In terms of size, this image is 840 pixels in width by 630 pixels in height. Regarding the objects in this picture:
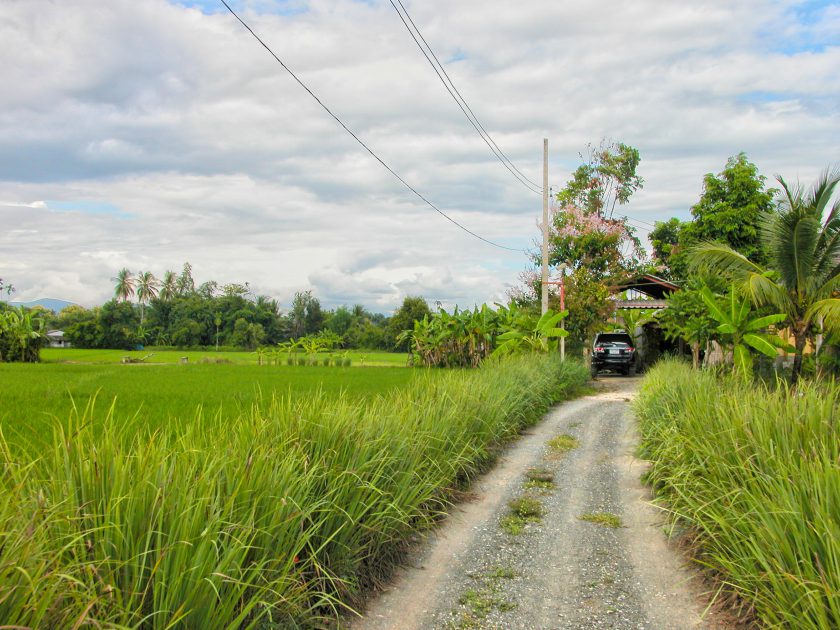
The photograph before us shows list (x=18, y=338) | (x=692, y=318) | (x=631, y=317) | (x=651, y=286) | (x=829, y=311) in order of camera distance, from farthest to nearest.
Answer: (x=18, y=338)
(x=651, y=286)
(x=631, y=317)
(x=692, y=318)
(x=829, y=311)

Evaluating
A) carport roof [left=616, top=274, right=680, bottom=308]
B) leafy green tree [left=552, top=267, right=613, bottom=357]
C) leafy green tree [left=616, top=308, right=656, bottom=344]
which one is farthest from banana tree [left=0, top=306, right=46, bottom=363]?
leafy green tree [left=616, top=308, right=656, bottom=344]

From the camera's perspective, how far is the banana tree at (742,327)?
15102mm

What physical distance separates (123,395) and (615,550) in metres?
10.6

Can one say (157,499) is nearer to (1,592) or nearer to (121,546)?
(121,546)

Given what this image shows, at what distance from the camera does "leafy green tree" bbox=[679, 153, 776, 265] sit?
2559 centimetres

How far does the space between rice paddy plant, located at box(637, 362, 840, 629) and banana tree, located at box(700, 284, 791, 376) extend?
24.9 ft

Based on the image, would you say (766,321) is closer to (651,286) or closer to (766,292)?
(766,292)

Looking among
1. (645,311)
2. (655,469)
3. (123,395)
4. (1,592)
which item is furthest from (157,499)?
(645,311)

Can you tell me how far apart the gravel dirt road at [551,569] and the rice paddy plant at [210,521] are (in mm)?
363

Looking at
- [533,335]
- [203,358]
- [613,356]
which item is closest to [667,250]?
[613,356]

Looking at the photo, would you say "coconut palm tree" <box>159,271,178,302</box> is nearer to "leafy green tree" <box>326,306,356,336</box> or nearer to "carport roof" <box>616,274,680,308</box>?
"leafy green tree" <box>326,306,356,336</box>

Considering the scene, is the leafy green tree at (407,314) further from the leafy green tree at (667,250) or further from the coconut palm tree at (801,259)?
the coconut palm tree at (801,259)

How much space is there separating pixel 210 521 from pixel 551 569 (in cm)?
299

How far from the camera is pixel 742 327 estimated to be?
15.8m
